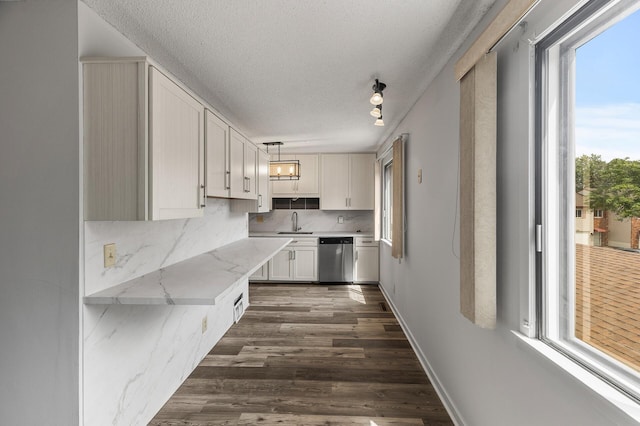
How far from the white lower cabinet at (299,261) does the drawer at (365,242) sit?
0.73m

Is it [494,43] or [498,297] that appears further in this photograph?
[498,297]

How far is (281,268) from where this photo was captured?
5.32 meters

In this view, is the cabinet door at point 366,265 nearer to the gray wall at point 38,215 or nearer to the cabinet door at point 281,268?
the cabinet door at point 281,268

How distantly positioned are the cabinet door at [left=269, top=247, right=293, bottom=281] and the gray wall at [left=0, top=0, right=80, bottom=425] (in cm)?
384

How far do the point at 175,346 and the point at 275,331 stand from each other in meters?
1.25

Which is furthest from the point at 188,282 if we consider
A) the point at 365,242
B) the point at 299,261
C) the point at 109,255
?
the point at 365,242

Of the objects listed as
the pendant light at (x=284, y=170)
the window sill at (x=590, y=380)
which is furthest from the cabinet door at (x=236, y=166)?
the window sill at (x=590, y=380)

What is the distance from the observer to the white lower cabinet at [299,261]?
530 centimetres

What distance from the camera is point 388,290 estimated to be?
438cm

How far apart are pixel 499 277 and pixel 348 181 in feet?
13.5

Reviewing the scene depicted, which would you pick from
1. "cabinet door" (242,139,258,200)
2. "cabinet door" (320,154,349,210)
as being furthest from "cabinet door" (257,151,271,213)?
"cabinet door" (320,154,349,210)

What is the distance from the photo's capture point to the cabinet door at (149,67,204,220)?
155 cm

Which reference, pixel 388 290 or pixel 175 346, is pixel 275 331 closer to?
pixel 175 346

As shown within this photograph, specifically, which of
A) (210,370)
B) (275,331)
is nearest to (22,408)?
(210,370)
